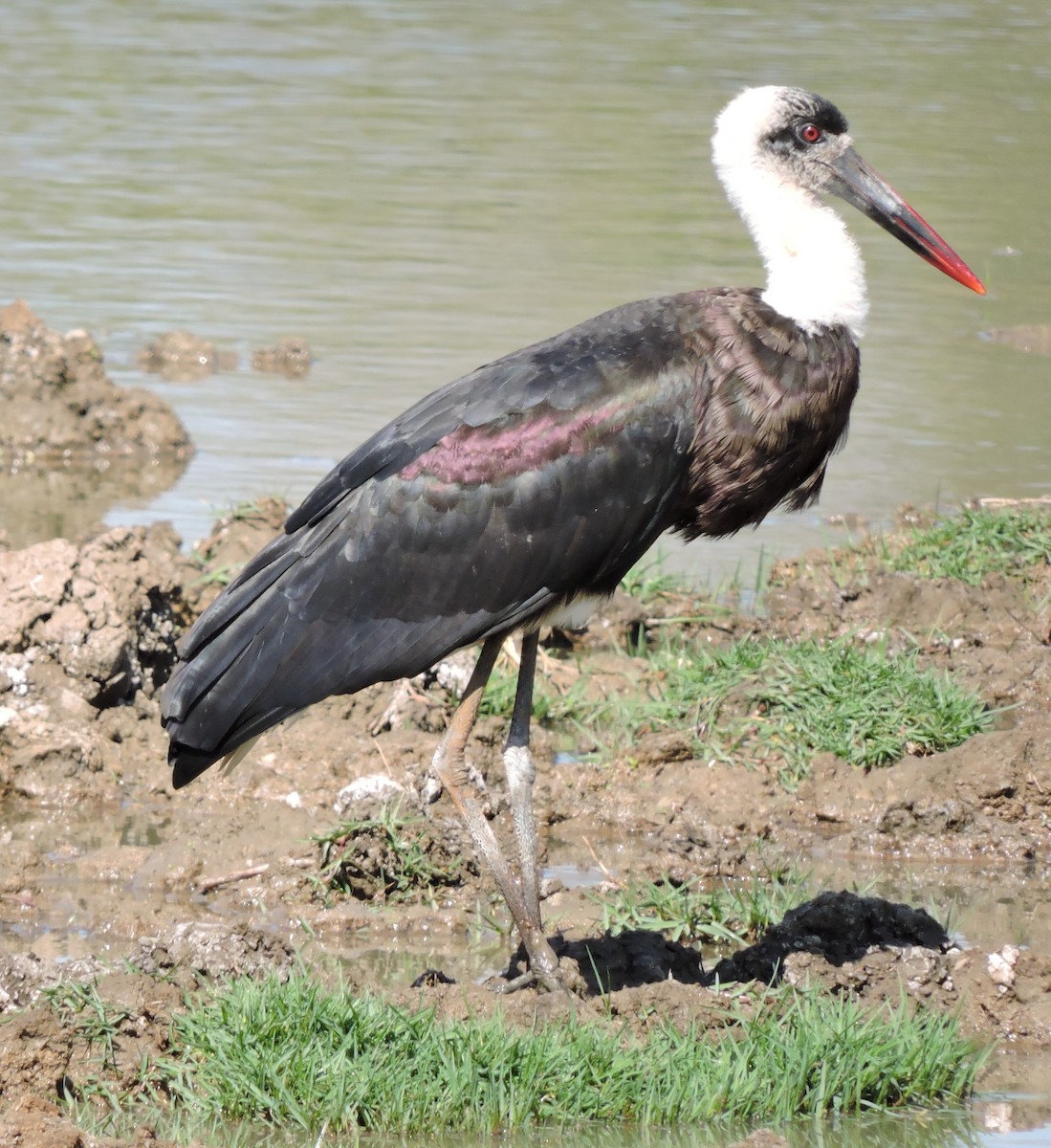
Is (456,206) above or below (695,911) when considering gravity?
below

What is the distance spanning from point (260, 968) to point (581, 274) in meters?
9.42

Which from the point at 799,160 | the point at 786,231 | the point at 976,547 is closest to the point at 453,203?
the point at 976,547

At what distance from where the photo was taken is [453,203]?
16.0 meters

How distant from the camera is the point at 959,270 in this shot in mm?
5660

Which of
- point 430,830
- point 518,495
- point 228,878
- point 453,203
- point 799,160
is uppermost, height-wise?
point 799,160

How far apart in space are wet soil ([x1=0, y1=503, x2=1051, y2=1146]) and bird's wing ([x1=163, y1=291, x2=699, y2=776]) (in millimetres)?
662

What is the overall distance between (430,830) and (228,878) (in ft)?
1.91

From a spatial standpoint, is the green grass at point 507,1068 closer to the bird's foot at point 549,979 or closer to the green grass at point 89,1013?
the green grass at point 89,1013

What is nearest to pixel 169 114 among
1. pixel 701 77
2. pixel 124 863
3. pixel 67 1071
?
pixel 701 77

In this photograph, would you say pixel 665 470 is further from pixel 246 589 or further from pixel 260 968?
pixel 260 968

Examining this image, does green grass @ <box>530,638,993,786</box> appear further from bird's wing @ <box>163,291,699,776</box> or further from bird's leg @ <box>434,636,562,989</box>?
bird's wing @ <box>163,291,699,776</box>

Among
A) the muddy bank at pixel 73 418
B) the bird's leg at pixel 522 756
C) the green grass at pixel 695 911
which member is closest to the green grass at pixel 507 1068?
the green grass at pixel 695 911

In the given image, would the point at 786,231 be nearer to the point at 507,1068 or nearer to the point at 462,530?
the point at 462,530

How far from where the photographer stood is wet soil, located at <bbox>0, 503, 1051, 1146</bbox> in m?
4.78
